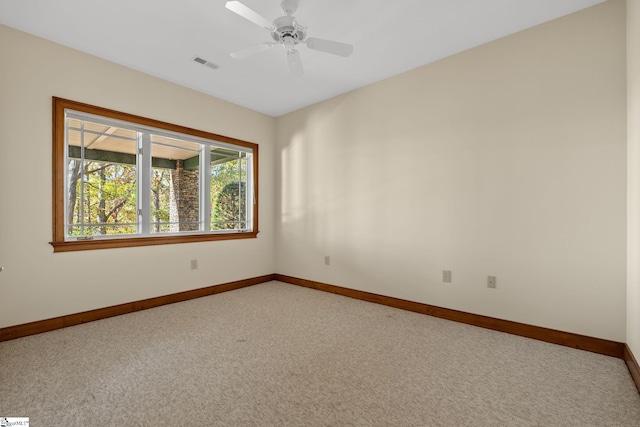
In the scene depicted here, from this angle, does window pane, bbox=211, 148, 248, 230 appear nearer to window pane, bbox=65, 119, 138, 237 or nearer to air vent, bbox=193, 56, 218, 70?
window pane, bbox=65, 119, 138, 237

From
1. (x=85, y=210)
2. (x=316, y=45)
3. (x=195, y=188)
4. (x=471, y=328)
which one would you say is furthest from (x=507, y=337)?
(x=85, y=210)

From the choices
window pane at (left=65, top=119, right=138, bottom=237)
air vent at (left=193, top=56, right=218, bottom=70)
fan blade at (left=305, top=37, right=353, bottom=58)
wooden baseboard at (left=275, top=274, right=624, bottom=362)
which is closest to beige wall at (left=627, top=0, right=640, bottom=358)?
wooden baseboard at (left=275, top=274, right=624, bottom=362)

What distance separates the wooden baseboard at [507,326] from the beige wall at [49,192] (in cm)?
228

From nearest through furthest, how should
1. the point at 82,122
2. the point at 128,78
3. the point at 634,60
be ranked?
1. the point at 634,60
2. the point at 82,122
3. the point at 128,78

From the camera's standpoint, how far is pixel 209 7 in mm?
2279

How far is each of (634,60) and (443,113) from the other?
1364 millimetres

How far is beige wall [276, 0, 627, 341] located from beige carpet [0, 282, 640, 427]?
0.50 meters

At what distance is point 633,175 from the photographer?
1.97 meters

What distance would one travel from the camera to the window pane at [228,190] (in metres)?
4.17

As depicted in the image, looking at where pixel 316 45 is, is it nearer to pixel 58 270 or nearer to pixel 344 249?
pixel 344 249

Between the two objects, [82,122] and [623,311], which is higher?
[82,122]

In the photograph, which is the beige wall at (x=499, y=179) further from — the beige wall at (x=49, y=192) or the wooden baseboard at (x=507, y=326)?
the beige wall at (x=49, y=192)

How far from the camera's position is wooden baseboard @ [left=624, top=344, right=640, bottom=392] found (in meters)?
1.80

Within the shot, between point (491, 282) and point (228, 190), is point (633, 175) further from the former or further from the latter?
point (228, 190)
